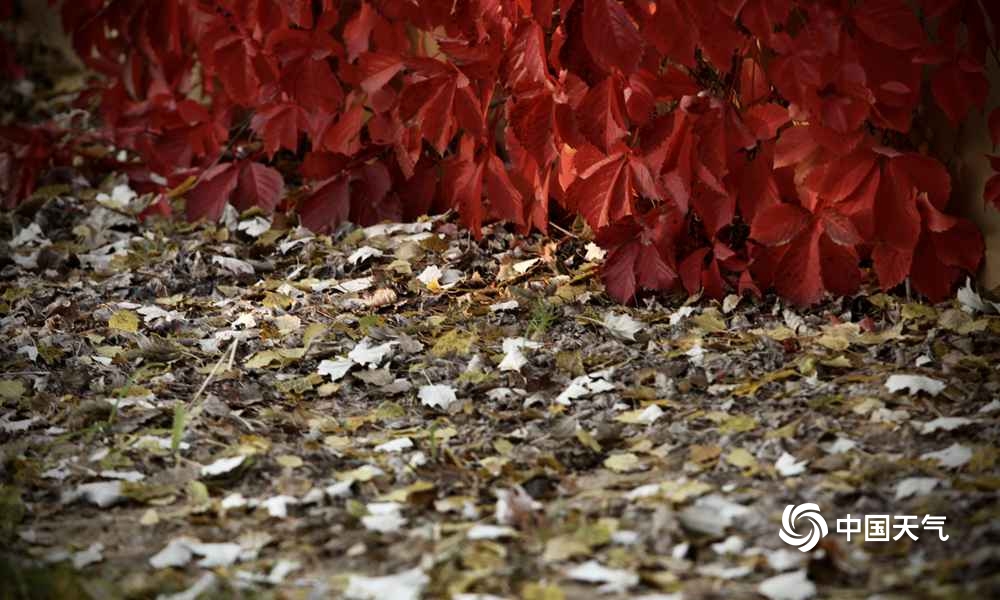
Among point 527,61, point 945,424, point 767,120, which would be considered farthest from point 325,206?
point 945,424

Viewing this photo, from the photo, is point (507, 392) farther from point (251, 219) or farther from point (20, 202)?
point (20, 202)

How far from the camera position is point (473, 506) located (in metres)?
2.05

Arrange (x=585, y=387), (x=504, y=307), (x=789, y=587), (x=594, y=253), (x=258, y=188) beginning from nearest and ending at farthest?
(x=789, y=587)
(x=585, y=387)
(x=504, y=307)
(x=594, y=253)
(x=258, y=188)

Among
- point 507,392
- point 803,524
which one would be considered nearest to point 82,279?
point 507,392

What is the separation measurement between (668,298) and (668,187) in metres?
0.34

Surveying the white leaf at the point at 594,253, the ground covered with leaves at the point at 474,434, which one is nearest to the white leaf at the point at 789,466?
the ground covered with leaves at the point at 474,434

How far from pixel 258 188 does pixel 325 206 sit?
0.20m

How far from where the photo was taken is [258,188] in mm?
3281

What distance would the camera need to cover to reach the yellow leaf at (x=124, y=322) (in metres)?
2.88

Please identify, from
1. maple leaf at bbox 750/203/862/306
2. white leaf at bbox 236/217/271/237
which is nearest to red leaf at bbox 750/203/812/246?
maple leaf at bbox 750/203/862/306

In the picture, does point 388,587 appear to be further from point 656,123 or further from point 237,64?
point 237,64

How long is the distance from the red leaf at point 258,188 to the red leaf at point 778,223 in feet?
4.44

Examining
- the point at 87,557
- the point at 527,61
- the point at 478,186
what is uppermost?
the point at 527,61

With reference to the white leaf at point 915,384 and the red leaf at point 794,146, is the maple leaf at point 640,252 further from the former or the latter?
the white leaf at point 915,384
